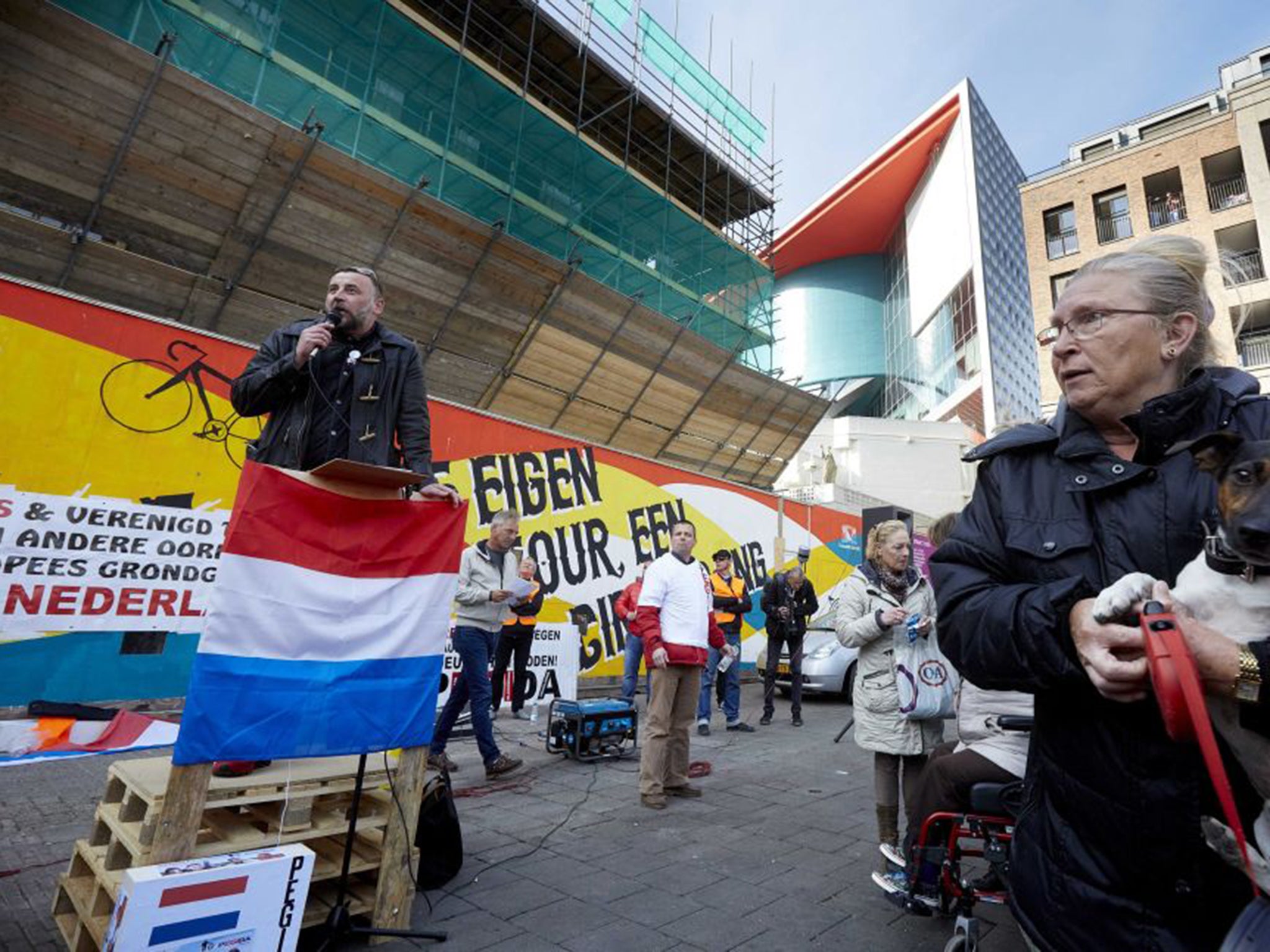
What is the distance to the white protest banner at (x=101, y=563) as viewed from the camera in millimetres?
5414

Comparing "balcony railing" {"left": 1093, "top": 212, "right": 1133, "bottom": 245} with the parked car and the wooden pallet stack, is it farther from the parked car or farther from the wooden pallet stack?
the wooden pallet stack

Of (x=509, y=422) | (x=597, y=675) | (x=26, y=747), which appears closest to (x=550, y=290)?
(x=509, y=422)

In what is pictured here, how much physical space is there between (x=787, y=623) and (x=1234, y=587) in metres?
7.91

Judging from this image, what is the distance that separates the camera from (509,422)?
359 inches

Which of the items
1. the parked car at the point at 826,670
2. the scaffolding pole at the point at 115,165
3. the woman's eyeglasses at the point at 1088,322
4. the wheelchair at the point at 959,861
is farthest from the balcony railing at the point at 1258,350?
the scaffolding pole at the point at 115,165

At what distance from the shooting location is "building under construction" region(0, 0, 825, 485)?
355 inches

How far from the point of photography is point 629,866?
3.65 m

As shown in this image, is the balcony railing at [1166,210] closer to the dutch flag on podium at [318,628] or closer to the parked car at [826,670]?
the parked car at [826,670]

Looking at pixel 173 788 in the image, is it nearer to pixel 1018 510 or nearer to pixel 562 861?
pixel 562 861

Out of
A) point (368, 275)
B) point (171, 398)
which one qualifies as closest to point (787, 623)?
point (368, 275)

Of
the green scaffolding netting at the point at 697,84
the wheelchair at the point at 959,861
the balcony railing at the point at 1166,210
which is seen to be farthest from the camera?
the balcony railing at the point at 1166,210

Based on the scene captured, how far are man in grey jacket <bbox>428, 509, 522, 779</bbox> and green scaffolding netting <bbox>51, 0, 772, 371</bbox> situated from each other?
889cm

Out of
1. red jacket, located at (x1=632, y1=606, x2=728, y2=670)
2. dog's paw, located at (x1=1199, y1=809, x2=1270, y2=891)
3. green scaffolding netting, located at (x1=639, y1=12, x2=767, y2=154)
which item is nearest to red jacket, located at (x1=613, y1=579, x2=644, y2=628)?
red jacket, located at (x1=632, y1=606, x2=728, y2=670)

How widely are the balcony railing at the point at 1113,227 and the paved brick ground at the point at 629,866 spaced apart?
29520 mm
